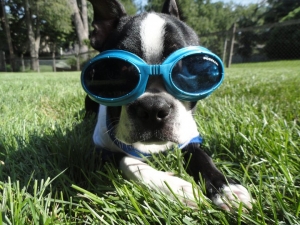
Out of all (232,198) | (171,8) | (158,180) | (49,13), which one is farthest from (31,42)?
(232,198)

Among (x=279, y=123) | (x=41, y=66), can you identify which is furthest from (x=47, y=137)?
(x=41, y=66)

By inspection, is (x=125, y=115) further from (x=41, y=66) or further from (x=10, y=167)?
(x=41, y=66)

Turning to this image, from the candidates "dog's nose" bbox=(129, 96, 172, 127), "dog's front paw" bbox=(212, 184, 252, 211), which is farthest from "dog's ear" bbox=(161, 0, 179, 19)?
"dog's front paw" bbox=(212, 184, 252, 211)

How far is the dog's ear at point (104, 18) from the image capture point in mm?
2268

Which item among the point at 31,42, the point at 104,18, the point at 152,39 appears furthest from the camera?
the point at 31,42

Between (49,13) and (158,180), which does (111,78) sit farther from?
(49,13)

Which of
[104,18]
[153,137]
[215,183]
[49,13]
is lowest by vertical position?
[215,183]

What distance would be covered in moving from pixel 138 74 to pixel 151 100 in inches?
6.9

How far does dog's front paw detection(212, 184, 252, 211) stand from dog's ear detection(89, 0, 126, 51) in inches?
62.3

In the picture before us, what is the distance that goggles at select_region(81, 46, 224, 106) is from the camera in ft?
5.05

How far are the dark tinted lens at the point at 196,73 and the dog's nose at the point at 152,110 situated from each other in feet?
0.59

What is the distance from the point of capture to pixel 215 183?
149 cm

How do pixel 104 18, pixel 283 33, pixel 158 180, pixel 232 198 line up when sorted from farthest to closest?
pixel 283 33, pixel 104 18, pixel 158 180, pixel 232 198

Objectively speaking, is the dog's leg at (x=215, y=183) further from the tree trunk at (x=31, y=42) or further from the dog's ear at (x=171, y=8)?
the tree trunk at (x=31, y=42)
